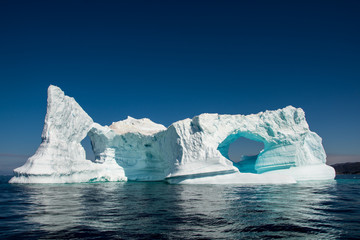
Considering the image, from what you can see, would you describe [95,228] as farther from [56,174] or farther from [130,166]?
[130,166]

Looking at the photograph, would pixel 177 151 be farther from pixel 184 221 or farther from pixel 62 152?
pixel 184 221

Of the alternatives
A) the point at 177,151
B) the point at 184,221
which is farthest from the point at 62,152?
the point at 184,221

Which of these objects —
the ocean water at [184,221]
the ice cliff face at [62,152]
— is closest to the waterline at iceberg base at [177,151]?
the ice cliff face at [62,152]

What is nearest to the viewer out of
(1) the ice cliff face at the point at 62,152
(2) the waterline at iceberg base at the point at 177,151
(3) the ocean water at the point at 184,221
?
(3) the ocean water at the point at 184,221

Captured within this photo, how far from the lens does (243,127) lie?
77.2 feet

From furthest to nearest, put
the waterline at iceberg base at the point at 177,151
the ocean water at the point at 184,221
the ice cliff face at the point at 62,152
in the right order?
1. the ice cliff face at the point at 62,152
2. the waterline at iceberg base at the point at 177,151
3. the ocean water at the point at 184,221

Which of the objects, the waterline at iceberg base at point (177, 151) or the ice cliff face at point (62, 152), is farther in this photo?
the ice cliff face at point (62, 152)

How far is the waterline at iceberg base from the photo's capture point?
1964cm

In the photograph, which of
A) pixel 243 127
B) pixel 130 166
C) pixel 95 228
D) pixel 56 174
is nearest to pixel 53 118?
pixel 56 174

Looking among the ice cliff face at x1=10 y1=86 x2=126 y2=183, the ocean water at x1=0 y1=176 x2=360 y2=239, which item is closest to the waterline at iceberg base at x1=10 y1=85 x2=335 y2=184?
the ice cliff face at x1=10 y1=86 x2=126 y2=183

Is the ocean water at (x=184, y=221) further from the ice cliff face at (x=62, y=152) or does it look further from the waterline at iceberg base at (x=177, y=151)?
the ice cliff face at (x=62, y=152)

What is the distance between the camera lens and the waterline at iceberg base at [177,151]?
1964 cm

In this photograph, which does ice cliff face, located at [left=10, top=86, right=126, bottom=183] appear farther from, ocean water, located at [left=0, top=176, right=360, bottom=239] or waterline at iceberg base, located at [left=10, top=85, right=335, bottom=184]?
ocean water, located at [left=0, top=176, right=360, bottom=239]

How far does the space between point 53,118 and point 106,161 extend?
664 centimetres
